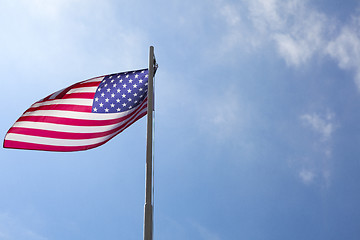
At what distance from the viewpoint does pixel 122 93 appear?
13.7 meters

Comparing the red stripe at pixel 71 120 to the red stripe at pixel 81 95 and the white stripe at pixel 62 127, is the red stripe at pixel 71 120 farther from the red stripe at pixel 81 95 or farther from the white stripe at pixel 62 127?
the red stripe at pixel 81 95

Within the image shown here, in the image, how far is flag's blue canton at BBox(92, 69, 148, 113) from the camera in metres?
13.6

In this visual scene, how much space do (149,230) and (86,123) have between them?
16.8 ft

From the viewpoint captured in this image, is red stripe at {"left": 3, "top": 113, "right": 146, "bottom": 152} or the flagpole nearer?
the flagpole

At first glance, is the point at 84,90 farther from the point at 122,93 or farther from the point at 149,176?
the point at 149,176

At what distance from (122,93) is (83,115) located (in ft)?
4.86

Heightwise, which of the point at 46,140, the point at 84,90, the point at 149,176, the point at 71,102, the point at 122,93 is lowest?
the point at 149,176

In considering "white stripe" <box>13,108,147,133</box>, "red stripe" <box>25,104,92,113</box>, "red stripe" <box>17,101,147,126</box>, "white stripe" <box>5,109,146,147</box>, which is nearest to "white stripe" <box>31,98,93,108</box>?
"red stripe" <box>25,104,92,113</box>

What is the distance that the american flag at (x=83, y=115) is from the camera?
13.2m

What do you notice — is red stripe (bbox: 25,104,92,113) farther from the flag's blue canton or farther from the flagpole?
the flagpole

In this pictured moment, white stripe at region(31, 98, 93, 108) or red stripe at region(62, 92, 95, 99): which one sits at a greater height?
red stripe at region(62, 92, 95, 99)

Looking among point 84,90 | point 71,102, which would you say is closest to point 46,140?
point 71,102

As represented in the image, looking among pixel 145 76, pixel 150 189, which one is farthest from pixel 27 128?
pixel 150 189

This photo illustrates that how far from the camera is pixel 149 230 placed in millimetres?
9727
